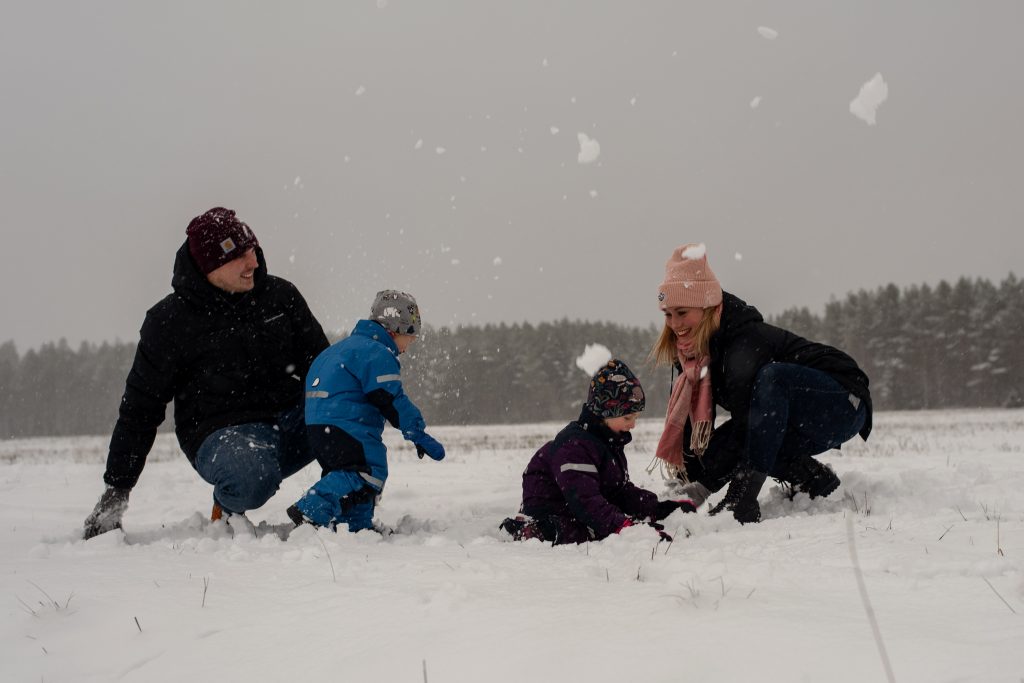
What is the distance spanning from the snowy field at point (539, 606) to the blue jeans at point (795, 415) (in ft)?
2.20

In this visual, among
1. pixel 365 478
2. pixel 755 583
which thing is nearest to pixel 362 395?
pixel 365 478

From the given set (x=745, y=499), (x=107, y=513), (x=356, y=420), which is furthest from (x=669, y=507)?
(x=107, y=513)

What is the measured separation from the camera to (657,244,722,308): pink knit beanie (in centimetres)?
426

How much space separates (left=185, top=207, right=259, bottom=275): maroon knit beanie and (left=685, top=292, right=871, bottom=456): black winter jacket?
308cm

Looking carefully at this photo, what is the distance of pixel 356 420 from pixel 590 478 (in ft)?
4.72

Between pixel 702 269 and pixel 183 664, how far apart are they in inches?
137

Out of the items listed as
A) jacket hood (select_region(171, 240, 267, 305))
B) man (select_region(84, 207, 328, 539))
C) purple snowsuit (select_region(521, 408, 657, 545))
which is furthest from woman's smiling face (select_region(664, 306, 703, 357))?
jacket hood (select_region(171, 240, 267, 305))

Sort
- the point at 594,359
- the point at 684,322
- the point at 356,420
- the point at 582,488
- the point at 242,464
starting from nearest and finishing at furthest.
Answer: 1. the point at 582,488
2. the point at 242,464
3. the point at 356,420
4. the point at 684,322
5. the point at 594,359

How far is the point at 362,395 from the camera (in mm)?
4199

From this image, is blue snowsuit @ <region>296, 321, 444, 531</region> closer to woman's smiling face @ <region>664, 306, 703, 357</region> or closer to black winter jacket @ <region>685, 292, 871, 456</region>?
woman's smiling face @ <region>664, 306, 703, 357</region>

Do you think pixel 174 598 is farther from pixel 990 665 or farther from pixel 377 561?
pixel 990 665

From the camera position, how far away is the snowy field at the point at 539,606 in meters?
1.57

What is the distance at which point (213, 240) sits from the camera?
13.8ft

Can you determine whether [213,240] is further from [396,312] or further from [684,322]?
[684,322]
